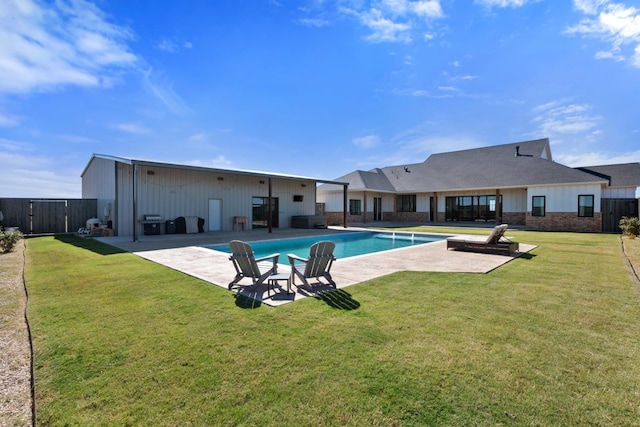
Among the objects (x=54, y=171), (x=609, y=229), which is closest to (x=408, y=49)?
(x=609, y=229)

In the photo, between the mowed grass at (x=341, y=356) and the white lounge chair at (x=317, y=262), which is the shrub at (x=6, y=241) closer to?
the mowed grass at (x=341, y=356)

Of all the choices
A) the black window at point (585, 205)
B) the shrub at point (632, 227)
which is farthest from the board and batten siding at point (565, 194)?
the shrub at point (632, 227)

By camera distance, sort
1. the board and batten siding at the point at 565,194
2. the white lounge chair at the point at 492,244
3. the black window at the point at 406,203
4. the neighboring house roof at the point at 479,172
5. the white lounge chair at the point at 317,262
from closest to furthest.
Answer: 1. the white lounge chair at the point at 317,262
2. the white lounge chair at the point at 492,244
3. the board and batten siding at the point at 565,194
4. the neighboring house roof at the point at 479,172
5. the black window at the point at 406,203

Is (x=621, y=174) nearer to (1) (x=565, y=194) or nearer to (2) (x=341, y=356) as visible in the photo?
(1) (x=565, y=194)

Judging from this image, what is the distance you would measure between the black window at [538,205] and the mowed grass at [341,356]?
56.2 feet

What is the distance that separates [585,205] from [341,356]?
22.1 metres

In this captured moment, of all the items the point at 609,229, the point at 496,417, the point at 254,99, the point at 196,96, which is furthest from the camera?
the point at 609,229

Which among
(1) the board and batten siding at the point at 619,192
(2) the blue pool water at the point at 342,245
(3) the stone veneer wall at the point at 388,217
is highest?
(1) the board and batten siding at the point at 619,192

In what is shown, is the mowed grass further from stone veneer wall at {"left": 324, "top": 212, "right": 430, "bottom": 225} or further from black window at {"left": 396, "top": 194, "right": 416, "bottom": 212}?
black window at {"left": 396, "top": 194, "right": 416, "bottom": 212}

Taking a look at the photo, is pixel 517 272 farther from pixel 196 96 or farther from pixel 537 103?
pixel 537 103

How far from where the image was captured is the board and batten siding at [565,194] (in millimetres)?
17984

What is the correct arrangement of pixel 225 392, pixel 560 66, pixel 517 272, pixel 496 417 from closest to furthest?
pixel 496 417
pixel 225 392
pixel 517 272
pixel 560 66

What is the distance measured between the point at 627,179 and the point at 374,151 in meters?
18.7

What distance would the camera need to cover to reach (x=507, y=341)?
330 cm
